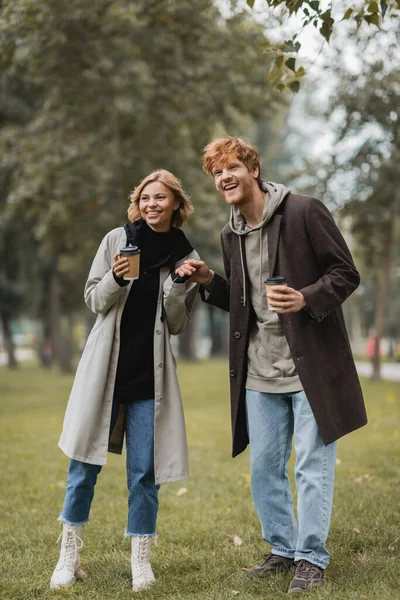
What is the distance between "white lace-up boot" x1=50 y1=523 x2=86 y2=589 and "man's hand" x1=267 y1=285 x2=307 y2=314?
1.66 meters

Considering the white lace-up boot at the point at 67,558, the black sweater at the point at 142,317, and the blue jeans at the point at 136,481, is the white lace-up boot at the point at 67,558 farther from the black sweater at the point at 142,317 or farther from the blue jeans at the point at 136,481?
the black sweater at the point at 142,317

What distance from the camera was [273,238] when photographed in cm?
417

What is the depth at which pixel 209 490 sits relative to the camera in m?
7.01

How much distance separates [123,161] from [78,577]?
10862mm

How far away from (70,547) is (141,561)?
1.28 ft

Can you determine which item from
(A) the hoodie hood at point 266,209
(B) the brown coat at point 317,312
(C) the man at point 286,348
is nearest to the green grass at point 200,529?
(C) the man at point 286,348

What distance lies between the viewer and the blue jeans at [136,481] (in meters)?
4.25

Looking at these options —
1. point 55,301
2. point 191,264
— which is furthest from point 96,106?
point 55,301

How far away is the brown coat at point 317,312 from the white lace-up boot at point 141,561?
995 mm

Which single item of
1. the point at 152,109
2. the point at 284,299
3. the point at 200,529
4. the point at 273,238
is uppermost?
the point at 152,109

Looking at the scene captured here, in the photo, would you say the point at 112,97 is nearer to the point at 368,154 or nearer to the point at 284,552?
the point at 368,154

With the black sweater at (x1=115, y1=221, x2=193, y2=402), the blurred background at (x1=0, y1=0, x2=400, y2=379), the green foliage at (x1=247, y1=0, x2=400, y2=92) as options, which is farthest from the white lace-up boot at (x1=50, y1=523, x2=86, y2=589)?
the blurred background at (x1=0, y1=0, x2=400, y2=379)

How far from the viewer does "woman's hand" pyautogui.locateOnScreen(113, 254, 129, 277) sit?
3975mm

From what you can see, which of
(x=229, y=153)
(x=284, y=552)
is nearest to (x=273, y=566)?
(x=284, y=552)
